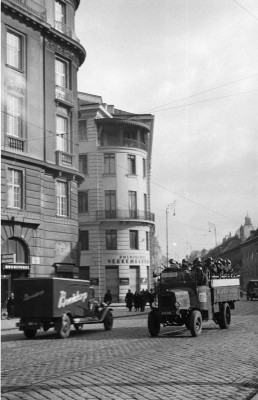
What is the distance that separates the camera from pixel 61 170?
32.2 m

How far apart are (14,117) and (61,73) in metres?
7.10

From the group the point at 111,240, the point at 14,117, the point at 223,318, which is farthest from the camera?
the point at 111,240

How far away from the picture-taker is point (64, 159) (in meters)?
33.1

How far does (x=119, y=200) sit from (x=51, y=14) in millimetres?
24203

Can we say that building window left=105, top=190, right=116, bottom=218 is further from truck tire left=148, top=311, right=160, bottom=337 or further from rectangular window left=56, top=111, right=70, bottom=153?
truck tire left=148, top=311, right=160, bottom=337

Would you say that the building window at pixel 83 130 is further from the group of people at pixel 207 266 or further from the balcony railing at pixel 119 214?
the group of people at pixel 207 266

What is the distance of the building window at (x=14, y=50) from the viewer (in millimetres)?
27833

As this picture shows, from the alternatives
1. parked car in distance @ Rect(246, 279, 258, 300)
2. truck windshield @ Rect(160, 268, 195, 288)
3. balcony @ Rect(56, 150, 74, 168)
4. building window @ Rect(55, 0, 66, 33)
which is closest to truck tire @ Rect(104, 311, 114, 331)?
truck windshield @ Rect(160, 268, 195, 288)

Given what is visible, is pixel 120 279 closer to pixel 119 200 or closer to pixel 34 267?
pixel 119 200

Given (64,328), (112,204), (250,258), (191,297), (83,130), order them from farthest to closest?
(250,258) < (83,130) < (112,204) < (64,328) < (191,297)

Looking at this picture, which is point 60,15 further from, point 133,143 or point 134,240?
point 134,240

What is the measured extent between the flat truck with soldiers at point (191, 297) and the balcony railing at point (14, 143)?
11953mm

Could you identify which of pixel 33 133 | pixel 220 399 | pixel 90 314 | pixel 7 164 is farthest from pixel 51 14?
pixel 220 399

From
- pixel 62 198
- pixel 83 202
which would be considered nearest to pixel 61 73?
pixel 62 198
